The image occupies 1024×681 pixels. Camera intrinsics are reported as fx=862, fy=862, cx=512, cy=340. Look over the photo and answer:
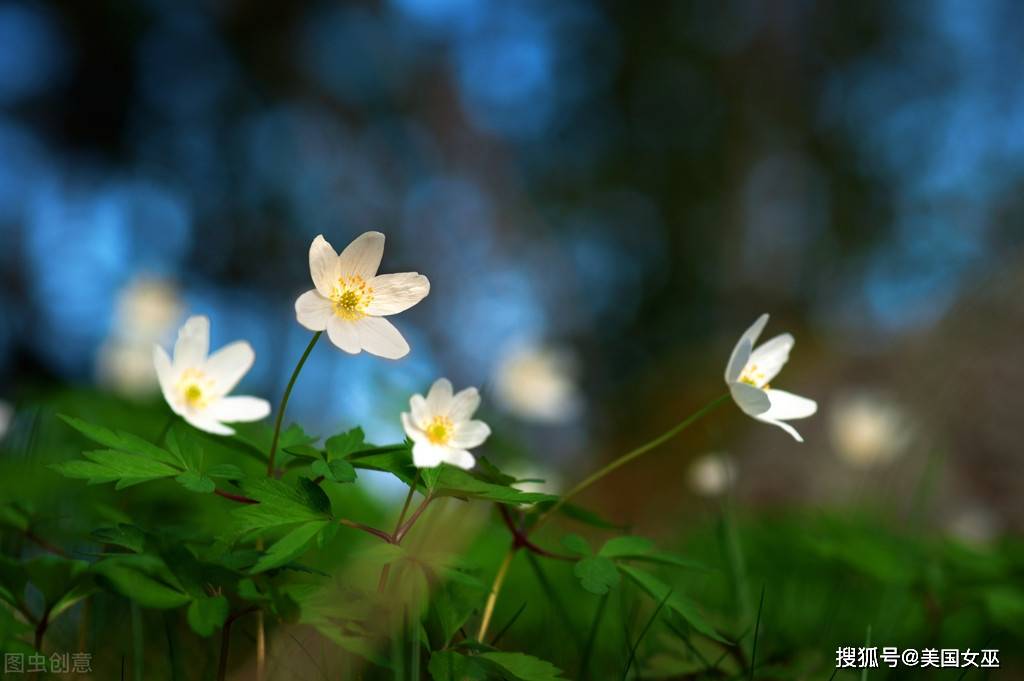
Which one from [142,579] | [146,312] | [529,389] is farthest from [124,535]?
[146,312]

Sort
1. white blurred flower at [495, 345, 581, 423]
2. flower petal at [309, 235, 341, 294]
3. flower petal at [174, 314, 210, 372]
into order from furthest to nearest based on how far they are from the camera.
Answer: white blurred flower at [495, 345, 581, 423] < flower petal at [174, 314, 210, 372] < flower petal at [309, 235, 341, 294]

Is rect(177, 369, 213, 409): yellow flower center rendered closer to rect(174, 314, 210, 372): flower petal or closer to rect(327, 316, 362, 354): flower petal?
rect(174, 314, 210, 372): flower petal

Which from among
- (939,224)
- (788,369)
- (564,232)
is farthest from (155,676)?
(939,224)

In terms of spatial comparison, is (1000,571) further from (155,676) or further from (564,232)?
(564,232)

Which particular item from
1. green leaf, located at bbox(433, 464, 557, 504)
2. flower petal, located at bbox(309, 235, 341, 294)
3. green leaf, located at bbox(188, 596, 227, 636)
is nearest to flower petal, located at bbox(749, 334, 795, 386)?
green leaf, located at bbox(433, 464, 557, 504)

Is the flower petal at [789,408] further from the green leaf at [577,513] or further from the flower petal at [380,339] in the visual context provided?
the flower petal at [380,339]
